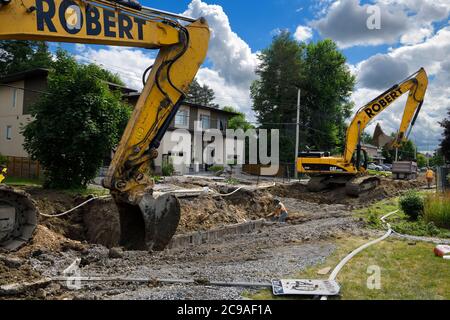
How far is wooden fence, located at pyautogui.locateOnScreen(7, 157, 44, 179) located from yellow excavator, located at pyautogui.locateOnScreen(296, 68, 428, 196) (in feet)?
41.7

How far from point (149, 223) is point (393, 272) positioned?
3924 millimetres

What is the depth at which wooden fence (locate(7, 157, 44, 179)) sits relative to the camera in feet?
64.7

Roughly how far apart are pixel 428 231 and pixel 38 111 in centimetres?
1142

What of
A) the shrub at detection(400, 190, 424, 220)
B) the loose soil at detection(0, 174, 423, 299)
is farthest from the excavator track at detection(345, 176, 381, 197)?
the shrub at detection(400, 190, 424, 220)

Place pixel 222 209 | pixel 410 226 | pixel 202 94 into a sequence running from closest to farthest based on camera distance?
pixel 410 226
pixel 222 209
pixel 202 94

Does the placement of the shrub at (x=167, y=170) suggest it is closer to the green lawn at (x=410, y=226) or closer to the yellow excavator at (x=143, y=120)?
the green lawn at (x=410, y=226)

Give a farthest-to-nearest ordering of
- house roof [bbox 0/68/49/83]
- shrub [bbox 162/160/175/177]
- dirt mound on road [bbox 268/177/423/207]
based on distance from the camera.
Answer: shrub [bbox 162/160/175/177]
house roof [bbox 0/68/49/83]
dirt mound on road [bbox 268/177/423/207]

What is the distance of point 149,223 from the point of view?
697cm

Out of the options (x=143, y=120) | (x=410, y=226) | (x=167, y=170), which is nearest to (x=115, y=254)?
(x=143, y=120)

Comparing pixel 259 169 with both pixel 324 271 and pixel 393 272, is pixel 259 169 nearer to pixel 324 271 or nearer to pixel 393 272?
pixel 393 272

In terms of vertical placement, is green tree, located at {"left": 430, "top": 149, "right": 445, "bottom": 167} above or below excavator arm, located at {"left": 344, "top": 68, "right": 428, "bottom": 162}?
below

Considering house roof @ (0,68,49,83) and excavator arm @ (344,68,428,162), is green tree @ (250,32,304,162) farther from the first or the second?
house roof @ (0,68,49,83)
